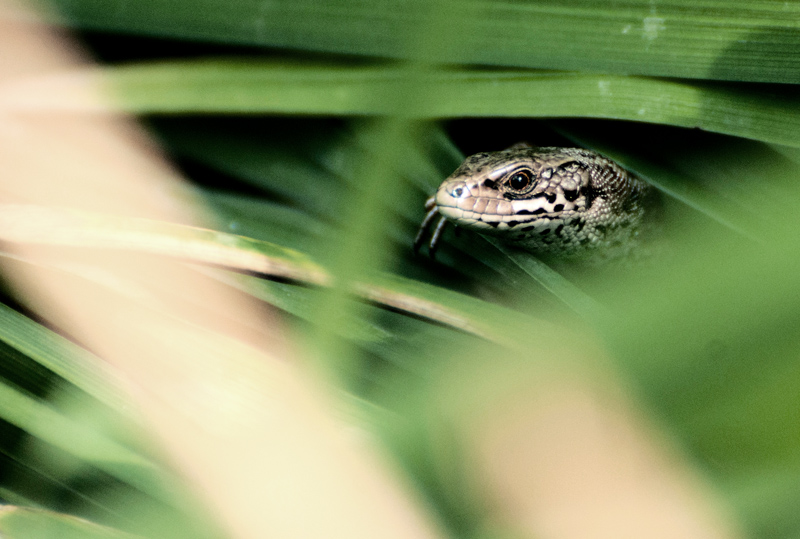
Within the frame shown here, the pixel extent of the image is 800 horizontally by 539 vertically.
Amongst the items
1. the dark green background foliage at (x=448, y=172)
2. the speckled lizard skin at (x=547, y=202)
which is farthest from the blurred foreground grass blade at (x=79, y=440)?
the speckled lizard skin at (x=547, y=202)

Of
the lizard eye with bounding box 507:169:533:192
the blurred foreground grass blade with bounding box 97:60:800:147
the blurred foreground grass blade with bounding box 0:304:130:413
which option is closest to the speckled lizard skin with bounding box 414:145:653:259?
the lizard eye with bounding box 507:169:533:192

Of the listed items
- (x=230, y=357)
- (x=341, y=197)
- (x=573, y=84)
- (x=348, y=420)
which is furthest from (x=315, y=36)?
(x=348, y=420)

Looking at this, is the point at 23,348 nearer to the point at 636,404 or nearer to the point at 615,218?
the point at 636,404

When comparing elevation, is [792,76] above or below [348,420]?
above

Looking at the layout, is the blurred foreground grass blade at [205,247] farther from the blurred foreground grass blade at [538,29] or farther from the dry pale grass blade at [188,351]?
the blurred foreground grass blade at [538,29]

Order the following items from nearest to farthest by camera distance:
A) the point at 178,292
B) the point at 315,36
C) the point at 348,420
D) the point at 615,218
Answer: the point at 348,420, the point at 178,292, the point at 315,36, the point at 615,218

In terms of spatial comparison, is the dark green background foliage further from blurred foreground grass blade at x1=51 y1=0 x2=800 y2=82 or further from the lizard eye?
the lizard eye

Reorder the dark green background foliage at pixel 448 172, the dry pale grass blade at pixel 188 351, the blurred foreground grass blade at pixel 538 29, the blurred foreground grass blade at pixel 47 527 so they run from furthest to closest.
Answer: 1. the blurred foreground grass blade at pixel 538 29
2. the blurred foreground grass blade at pixel 47 527
3. the dry pale grass blade at pixel 188 351
4. the dark green background foliage at pixel 448 172

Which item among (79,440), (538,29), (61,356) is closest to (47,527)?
(79,440)
